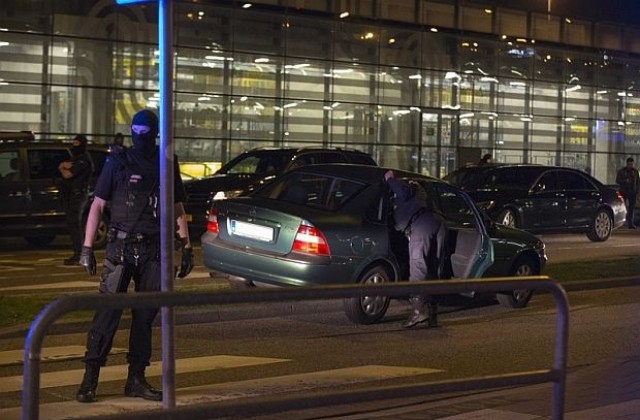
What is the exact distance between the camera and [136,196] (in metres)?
7.64

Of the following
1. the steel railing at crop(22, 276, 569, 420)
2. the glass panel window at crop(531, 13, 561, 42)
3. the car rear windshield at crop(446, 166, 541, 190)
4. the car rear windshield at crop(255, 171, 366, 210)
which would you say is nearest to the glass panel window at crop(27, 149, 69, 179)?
the car rear windshield at crop(255, 171, 366, 210)

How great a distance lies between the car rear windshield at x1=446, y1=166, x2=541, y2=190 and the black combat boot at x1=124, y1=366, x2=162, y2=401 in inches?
599

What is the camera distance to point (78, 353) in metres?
9.55

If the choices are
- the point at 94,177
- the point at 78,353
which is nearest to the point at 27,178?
the point at 94,177

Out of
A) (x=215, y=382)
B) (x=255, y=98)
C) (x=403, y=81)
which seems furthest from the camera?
(x=403, y=81)

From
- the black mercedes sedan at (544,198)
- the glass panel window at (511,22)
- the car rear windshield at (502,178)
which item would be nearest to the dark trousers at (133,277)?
the black mercedes sedan at (544,198)

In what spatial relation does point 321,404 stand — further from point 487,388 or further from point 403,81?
point 403,81

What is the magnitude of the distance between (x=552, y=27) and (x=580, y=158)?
16.3 feet

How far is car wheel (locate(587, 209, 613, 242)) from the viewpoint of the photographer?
2319cm

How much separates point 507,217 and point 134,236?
48.5ft

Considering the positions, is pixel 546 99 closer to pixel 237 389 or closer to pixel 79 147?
pixel 79 147

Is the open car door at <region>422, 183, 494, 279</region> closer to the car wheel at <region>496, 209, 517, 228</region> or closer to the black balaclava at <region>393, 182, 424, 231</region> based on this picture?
the black balaclava at <region>393, 182, 424, 231</region>

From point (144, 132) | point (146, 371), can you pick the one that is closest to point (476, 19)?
point (146, 371)

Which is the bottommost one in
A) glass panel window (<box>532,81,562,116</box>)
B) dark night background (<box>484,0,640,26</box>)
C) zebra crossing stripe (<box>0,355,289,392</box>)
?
zebra crossing stripe (<box>0,355,289,392</box>)
